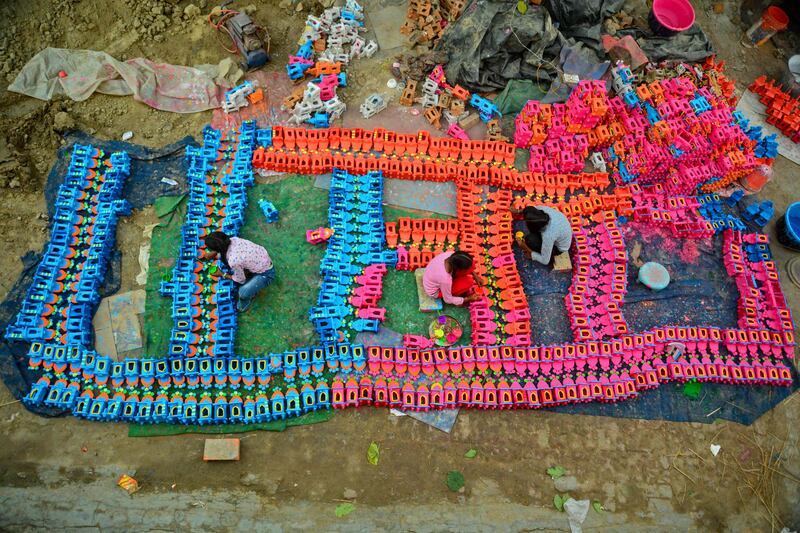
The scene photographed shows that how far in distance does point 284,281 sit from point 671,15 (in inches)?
327

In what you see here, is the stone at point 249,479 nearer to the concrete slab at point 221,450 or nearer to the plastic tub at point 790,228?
the concrete slab at point 221,450

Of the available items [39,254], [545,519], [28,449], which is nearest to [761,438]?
[545,519]

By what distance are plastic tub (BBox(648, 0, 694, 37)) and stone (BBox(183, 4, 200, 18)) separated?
8.03 m

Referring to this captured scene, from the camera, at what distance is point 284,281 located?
7137 mm

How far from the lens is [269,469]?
609 cm

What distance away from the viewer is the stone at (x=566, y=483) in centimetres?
625

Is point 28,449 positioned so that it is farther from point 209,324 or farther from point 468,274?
point 468,274

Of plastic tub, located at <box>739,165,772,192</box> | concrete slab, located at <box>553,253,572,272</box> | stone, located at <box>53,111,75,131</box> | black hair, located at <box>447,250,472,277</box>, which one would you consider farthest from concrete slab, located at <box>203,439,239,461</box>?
plastic tub, located at <box>739,165,772,192</box>

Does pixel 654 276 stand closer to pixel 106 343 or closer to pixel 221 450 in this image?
pixel 221 450

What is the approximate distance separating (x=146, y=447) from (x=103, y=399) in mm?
777

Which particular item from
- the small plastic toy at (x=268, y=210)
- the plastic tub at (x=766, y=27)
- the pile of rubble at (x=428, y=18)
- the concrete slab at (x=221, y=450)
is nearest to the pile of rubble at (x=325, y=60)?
the pile of rubble at (x=428, y=18)

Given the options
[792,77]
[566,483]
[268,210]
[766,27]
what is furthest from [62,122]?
[766,27]

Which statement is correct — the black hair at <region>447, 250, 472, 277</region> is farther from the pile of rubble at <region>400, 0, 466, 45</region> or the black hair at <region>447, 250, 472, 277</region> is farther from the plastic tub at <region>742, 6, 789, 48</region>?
the plastic tub at <region>742, 6, 789, 48</region>

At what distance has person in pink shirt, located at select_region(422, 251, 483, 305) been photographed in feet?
20.0
